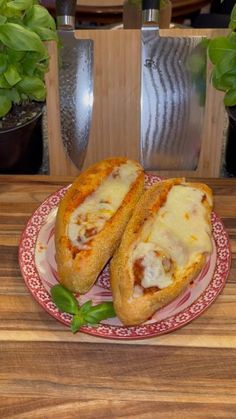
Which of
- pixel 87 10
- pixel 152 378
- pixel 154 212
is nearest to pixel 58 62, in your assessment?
pixel 154 212

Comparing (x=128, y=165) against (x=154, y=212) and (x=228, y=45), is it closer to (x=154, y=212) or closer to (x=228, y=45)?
(x=154, y=212)

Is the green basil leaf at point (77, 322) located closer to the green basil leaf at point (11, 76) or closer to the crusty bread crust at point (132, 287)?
the crusty bread crust at point (132, 287)

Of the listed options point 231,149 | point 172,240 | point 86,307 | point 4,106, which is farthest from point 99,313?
point 231,149

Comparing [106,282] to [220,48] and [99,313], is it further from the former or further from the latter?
[220,48]

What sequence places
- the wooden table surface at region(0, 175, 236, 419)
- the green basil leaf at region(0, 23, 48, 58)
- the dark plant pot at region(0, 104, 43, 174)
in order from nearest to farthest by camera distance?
1. the wooden table surface at region(0, 175, 236, 419)
2. the green basil leaf at region(0, 23, 48, 58)
3. the dark plant pot at region(0, 104, 43, 174)

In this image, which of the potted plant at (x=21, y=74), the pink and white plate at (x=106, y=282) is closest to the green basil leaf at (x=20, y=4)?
the potted plant at (x=21, y=74)

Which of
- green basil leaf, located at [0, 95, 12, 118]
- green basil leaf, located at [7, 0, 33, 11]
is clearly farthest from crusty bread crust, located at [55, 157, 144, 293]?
green basil leaf, located at [7, 0, 33, 11]

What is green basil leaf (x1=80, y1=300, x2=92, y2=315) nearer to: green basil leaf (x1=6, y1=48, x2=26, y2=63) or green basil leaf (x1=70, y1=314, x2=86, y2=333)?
green basil leaf (x1=70, y1=314, x2=86, y2=333)
